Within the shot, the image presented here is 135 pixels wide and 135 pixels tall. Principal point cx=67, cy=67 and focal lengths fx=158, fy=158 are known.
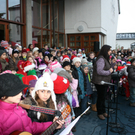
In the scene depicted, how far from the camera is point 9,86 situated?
4.48ft

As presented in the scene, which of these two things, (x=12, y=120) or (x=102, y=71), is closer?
(x=12, y=120)

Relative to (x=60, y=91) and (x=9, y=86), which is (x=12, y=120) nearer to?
(x=9, y=86)

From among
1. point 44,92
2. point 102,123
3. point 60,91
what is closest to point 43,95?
point 44,92

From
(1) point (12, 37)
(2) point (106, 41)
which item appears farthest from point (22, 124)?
(2) point (106, 41)

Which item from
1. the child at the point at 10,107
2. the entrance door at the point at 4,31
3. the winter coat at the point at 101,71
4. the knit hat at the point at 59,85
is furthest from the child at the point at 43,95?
the entrance door at the point at 4,31

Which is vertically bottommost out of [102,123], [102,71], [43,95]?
[102,123]

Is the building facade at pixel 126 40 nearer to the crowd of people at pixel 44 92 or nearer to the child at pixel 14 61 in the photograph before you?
the crowd of people at pixel 44 92

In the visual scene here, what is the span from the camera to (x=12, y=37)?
898cm

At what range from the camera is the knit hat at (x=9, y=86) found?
1342mm

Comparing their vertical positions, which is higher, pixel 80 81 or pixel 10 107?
pixel 10 107

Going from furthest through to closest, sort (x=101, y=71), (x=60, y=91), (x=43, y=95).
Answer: (x=101, y=71) < (x=60, y=91) < (x=43, y=95)

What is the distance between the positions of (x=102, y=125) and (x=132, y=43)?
36.7 metres

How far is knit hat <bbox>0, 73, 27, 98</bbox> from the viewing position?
1342mm

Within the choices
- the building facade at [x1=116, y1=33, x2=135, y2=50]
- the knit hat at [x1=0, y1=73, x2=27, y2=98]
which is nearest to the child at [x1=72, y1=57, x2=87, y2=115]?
the knit hat at [x1=0, y1=73, x2=27, y2=98]
